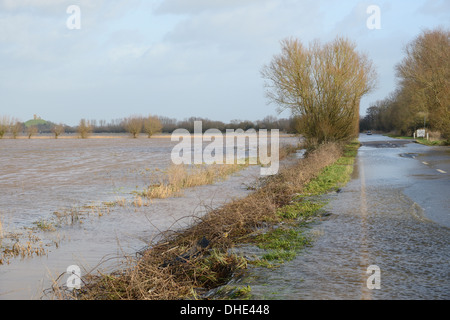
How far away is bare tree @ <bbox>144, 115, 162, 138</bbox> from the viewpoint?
111m

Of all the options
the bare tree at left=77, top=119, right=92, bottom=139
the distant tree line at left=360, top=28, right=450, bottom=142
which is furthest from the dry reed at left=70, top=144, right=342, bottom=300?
the bare tree at left=77, top=119, right=92, bottom=139

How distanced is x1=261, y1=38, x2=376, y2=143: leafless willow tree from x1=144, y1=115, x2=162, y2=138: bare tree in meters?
80.8

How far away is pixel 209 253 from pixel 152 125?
105641 mm

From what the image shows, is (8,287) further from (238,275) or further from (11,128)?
(11,128)

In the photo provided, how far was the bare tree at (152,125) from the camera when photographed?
111 metres

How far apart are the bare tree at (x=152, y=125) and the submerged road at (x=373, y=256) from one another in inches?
3975

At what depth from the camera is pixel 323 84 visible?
31.7 meters

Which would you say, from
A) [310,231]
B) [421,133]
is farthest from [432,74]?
[310,231]

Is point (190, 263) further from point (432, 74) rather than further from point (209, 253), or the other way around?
point (432, 74)

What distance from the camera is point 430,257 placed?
6.72 m

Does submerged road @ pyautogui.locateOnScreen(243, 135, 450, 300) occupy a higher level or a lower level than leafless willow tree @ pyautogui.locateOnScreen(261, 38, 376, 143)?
lower

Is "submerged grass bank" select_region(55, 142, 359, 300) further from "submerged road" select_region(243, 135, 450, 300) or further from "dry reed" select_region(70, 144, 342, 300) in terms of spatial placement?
"submerged road" select_region(243, 135, 450, 300)
